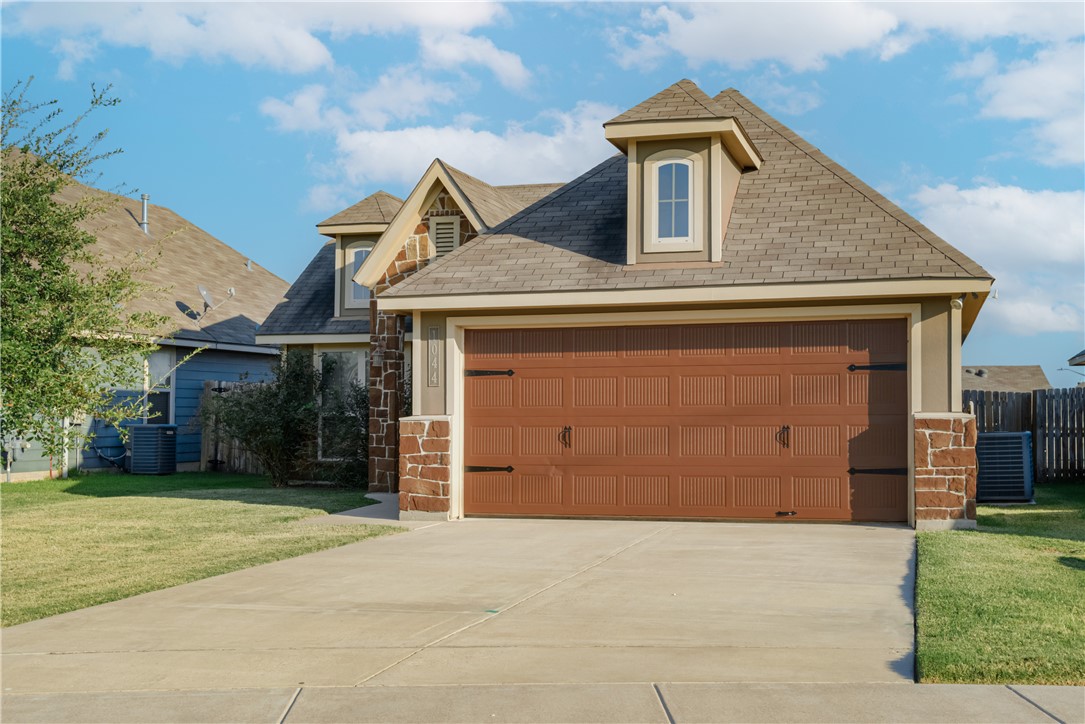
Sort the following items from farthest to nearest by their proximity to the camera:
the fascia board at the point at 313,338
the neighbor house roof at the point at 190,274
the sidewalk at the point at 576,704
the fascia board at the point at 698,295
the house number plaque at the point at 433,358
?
the neighbor house roof at the point at 190,274, the fascia board at the point at 313,338, the house number plaque at the point at 433,358, the fascia board at the point at 698,295, the sidewalk at the point at 576,704

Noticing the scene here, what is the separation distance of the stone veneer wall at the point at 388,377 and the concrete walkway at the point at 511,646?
25.1ft

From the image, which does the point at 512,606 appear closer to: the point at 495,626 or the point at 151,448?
the point at 495,626

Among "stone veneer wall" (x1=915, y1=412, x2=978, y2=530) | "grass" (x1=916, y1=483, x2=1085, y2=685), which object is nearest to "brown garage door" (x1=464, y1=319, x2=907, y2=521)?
"stone veneer wall" (x1=915, y1=412, x2=978, y2=530)

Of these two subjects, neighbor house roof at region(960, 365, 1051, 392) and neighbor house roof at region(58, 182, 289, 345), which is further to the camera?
neighbor house roof at region(960, 365, 1051, 392)

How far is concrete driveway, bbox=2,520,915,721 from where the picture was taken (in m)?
6.20

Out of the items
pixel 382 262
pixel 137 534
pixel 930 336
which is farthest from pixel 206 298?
pixel 930 336

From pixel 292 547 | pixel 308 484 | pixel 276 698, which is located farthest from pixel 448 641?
pixel 308 484

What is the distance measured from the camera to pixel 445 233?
59.1ft

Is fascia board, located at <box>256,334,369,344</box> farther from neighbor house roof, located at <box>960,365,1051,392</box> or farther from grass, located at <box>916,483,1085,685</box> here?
neighbor house roof, located at <box>960,365,1051,392</box>

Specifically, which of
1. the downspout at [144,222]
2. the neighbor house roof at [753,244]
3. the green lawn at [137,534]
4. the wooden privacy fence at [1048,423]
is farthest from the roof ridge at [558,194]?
the downspout at [144,222]

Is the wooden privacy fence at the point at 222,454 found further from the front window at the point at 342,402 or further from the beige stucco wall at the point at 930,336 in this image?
the beige stucco wall at the point at 930,336

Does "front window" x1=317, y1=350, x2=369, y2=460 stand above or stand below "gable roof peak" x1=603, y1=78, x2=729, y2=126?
below

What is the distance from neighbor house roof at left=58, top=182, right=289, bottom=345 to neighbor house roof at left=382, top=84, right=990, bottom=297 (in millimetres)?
10488

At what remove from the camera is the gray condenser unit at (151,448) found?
22.9 metres
